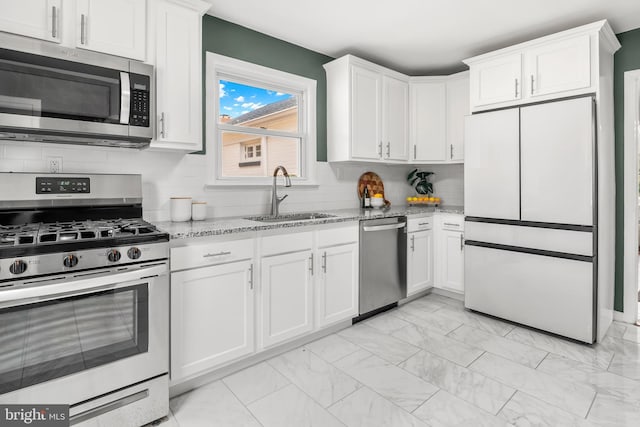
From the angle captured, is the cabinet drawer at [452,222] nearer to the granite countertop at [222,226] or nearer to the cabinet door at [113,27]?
the granite countertop at [222,226]

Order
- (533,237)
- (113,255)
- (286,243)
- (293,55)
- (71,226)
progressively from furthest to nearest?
(293,55), (533,237), (286,243), (71,226), (113,255)

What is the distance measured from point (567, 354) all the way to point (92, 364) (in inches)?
117

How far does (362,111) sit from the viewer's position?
3.48 meters

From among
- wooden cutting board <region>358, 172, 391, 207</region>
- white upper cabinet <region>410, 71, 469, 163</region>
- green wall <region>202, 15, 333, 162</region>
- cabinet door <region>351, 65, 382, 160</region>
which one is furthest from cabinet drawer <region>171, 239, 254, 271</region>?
white upper cabinet <region>410, 71, 469, 163</region>

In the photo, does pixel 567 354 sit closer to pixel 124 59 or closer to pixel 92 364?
pixel 92 364

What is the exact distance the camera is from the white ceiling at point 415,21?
103 inches

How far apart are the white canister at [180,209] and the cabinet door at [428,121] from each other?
253 centimetres

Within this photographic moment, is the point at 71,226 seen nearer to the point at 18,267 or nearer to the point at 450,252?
the point at 18,267

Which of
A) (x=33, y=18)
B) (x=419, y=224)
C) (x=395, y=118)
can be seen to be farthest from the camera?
(x=395, y=118)

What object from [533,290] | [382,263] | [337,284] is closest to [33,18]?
[337,284]

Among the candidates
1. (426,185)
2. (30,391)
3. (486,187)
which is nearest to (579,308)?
(486,187)

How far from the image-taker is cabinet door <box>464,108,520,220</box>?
2.98 m

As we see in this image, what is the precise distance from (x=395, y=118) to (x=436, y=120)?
503mm

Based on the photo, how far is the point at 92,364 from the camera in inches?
64.6
